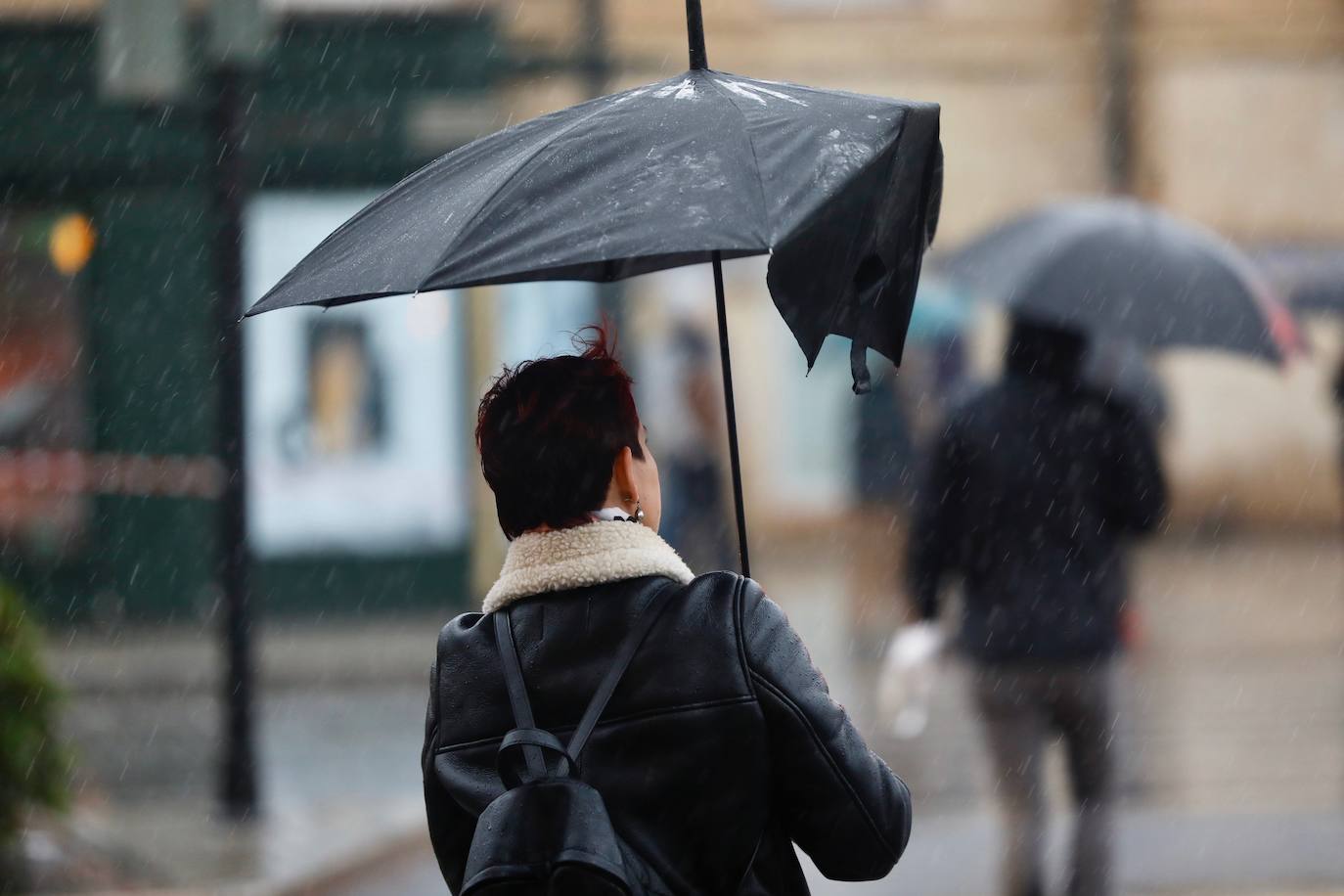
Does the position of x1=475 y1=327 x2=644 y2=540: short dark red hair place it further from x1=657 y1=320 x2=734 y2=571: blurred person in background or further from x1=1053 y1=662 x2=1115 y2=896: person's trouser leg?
x1=657 y1=320 x2=734 y2=571: blurred person in background

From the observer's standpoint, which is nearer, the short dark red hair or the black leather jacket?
the black leather jacket

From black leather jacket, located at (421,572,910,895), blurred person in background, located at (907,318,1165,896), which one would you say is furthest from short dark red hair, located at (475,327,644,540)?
blurred person in background, located at (907,318,1165,896)

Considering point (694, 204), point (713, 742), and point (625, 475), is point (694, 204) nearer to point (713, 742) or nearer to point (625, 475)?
point (625, 475)

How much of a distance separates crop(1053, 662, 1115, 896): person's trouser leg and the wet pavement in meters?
0.08

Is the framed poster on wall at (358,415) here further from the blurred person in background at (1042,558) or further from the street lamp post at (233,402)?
the blurred person in background at (1042,558)

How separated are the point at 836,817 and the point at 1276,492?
18662 mm

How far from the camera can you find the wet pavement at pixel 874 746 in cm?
616

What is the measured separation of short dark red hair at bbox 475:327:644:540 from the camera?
2279 millimetres

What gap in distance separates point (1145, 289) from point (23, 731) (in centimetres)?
366

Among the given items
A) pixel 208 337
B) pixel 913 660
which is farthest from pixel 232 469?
pixel 208 337

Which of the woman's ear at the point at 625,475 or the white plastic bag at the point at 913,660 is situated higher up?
the woman's ear at the point at 625,475

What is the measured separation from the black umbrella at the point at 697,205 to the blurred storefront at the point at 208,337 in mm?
10203

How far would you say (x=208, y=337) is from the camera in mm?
12953

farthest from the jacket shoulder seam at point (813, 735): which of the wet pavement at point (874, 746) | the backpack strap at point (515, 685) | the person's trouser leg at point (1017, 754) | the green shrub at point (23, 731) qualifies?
the green shrub at point (23, 731)
